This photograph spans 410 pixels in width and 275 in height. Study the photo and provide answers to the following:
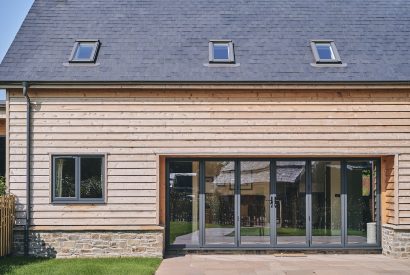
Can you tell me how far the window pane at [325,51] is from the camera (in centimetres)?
1357

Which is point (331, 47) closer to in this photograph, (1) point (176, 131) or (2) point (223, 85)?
(2) point (223, 85)

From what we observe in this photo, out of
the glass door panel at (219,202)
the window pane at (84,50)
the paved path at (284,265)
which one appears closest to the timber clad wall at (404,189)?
the paved path at (284,265)

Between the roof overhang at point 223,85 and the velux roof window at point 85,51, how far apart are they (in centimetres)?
98

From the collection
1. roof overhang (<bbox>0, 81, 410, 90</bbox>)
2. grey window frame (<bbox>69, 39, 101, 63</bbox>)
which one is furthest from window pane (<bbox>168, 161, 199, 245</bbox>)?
grey window frame (<bbox>69, 39, 101, 63</bbox>)

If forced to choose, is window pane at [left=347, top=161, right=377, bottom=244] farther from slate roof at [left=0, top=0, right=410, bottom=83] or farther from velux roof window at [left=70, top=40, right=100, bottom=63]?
velux roof window at [left=70, top=40, right=100, bottom=63]

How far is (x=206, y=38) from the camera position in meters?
14.2

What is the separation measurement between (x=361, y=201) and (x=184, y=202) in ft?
13.9

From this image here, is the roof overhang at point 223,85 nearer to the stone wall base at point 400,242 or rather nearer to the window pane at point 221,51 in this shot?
the window pane at point 221,51

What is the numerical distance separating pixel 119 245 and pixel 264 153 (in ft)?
12.5

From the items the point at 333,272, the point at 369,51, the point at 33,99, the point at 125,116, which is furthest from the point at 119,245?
the point at 369,51

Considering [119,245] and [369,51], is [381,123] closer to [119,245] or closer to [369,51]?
[369,51]

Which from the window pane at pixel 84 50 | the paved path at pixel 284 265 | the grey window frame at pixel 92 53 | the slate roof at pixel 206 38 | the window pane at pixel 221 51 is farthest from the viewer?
the window pane at pixel 221 51

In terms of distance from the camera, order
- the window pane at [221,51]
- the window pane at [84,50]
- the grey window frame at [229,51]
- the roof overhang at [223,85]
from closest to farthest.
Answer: the roof overhang at [223,85], the grey window frame at [229,51], the window pane at [84,50], the window pane at [221,51]

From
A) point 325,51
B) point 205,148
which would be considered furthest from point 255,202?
point 325,51
